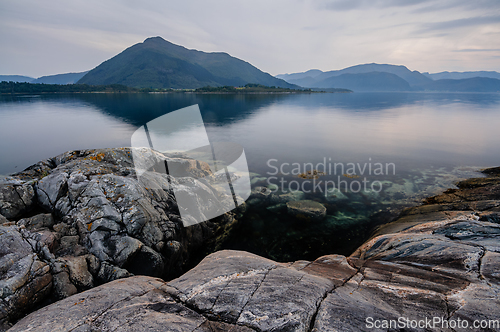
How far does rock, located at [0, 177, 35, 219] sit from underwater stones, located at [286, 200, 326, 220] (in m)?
14.8

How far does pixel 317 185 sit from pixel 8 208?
21.2m

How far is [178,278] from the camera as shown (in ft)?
22.2

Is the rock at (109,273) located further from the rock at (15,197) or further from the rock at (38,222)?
the rock at (15,197)

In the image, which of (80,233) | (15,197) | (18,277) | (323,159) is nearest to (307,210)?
(80,233)

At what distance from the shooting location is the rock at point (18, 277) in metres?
5.46

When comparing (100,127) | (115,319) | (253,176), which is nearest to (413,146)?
(253,176)

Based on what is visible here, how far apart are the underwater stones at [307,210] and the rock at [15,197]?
14753mm

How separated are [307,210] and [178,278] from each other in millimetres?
12013

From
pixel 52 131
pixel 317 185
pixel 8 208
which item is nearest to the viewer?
pixel 8 208

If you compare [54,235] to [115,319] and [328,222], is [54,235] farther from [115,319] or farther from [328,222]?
[328,222]

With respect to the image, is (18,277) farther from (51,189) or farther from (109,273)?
(51,189)

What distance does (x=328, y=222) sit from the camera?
53.1ft

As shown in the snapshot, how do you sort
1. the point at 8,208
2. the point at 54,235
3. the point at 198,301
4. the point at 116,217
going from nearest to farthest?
the point at 198,301
the point at 54,235
the point at 8,208
the point at 116,217

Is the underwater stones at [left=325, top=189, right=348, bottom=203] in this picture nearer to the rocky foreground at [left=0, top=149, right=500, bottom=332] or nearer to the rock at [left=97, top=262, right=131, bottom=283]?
the rocky foreground at [left=0, top=149, right=500, bottom=332]
